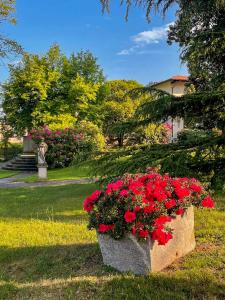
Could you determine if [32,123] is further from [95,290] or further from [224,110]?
[95,290]

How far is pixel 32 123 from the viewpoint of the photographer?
24359 millimetres

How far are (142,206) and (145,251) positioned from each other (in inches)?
19.8

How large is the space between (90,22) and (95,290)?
785 centimetres

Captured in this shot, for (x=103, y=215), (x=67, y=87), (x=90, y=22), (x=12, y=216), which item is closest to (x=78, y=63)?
(x=67, y=87)

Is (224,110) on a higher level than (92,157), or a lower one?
higher

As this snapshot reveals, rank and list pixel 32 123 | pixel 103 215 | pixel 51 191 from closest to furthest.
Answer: pixel 103 215 → pixel 51 191 → pixel 32 123

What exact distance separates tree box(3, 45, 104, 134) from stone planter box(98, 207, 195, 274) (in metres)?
19.6

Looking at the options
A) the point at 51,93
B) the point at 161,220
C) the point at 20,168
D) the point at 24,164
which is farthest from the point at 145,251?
the point at 51,93

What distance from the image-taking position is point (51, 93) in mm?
25641

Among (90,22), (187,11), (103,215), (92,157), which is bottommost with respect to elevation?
(103,215)

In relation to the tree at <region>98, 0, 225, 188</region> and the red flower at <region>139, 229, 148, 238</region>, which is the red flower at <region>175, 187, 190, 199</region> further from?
the tree at <region>98, 0, 225, 188</region>

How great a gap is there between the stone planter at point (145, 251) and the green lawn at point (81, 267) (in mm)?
89

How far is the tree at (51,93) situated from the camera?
947 inches

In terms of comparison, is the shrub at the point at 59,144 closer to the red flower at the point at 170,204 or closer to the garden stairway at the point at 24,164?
the garden stairway at the point at 24,164
